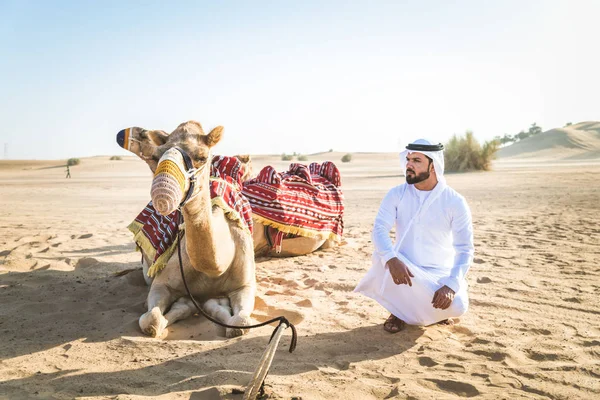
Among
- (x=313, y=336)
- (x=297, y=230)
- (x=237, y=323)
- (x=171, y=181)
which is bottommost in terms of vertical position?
(x=313, y=336)

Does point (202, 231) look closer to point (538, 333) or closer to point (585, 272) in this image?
point (538, 333)

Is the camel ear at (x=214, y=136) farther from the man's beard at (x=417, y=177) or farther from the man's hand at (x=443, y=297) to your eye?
the man's hand at (x=443, y=297)

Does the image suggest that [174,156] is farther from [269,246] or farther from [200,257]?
[269,246]

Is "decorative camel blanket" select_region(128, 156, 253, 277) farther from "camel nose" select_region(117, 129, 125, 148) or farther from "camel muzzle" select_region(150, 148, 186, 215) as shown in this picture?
"camel muzzle" select_region(150, 148, 186, 215)

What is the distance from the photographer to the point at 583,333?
168 inches

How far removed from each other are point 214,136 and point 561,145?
7366cm

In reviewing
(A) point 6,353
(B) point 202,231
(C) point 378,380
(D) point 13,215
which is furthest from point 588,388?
(D) point 13,215

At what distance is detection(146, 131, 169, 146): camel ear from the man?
1985mm

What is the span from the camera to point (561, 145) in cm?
6775

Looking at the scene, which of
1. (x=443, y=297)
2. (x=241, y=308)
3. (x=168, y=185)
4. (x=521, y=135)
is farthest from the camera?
(x=521, y=135)

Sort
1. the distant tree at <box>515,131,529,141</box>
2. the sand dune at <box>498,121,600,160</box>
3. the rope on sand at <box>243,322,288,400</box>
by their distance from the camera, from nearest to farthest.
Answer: the rope on sand at <box>243,322,288,400</box>
the sand dune at <box>498,121,600,160</box>
the distant tree at <box>515,131,529,141</box>

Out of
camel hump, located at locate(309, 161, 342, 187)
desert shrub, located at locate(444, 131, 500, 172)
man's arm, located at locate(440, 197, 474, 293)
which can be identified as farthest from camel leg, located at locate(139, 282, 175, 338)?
desert shrub, located at locate(444, 131, 500, 172)

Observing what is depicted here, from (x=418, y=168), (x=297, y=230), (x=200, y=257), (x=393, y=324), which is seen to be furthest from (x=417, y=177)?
(x=297, y=230)

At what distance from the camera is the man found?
4219 mm
